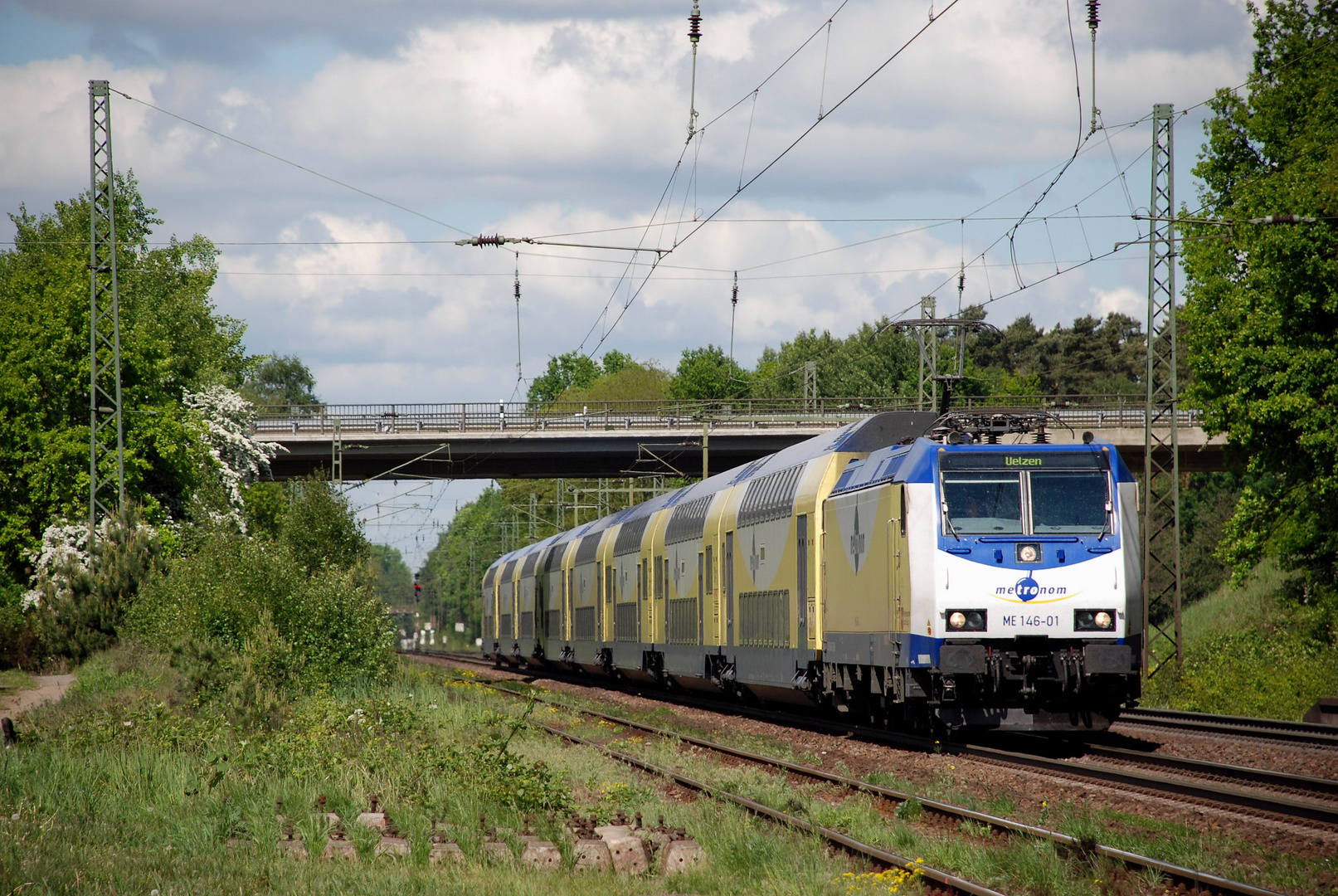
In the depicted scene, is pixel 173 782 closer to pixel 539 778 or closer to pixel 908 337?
pixel 539 778

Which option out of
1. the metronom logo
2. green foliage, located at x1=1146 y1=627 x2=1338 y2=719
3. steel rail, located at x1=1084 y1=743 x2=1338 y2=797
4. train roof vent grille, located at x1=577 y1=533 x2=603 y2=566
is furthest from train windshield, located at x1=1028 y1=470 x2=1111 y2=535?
train roof vent grille, located at x1=577 y1=533 x2=603 y2=566

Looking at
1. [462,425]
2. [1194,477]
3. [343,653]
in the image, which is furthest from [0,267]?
[1194,477]

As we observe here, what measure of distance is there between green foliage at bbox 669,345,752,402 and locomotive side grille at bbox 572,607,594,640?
64.8 metres

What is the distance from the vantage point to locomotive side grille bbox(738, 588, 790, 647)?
20703 millimetres

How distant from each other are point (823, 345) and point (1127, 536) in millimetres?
98494

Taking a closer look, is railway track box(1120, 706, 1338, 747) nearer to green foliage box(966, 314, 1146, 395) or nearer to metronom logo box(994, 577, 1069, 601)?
metronom logo box(994, 577, 1069, 601)

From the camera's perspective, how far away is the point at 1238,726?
65.2 ft

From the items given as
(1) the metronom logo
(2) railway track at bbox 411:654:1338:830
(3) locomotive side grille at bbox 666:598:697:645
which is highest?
(1) the metronom logo

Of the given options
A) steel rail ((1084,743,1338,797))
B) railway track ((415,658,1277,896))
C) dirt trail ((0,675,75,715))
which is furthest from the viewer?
dirt trail ((0,675,75,715))

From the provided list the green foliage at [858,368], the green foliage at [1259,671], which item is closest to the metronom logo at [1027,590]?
the green foliage at [1259,671]

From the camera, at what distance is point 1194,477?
8094 cm

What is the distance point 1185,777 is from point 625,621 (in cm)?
1924

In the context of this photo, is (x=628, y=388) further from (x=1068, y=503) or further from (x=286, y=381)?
(x=1068, y=503)

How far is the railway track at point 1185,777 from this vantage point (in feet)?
38.1
